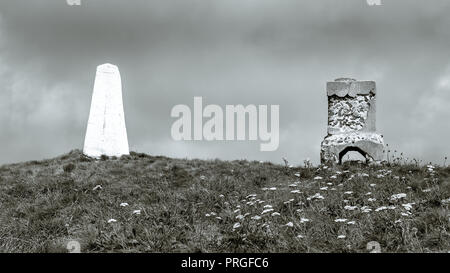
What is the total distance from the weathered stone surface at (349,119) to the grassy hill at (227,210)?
1503 millimetres

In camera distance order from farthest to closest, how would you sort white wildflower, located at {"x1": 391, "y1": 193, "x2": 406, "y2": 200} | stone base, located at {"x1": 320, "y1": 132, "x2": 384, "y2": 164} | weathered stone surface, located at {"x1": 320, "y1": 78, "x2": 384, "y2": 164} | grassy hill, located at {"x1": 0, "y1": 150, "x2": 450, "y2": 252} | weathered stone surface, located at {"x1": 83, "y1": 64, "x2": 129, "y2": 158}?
1. weathered stone surface, located at {"x1": 83, "y1": 64, "x2": 129, "y2": 158}
2. weathered stone surface, located at {"x1": 320, "y1": 78, "x2": 384, "y2": 164}
3. stone base, located at {"x1": 320, "y1": 132, "x2": 384, "y2": 164}
4. white wildflower, located at {"x1": 391, "y1": 193, "x2": 406, "y2": 200}
5. grassy hill, located at {"x1": 0, "y1": 150, "x2": 450, "y2": 252}

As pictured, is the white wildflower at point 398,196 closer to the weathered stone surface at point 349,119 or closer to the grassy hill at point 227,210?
the grassy hill at point 227,210

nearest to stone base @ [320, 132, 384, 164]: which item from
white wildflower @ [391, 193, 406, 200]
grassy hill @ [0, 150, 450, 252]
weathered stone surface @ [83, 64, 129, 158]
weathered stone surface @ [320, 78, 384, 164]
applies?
weathered stone surface @ [320, 78, 384, 164]

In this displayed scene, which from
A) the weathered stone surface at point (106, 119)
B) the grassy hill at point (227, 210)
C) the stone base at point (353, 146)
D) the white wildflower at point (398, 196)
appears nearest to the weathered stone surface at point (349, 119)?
the stone base at point (353, 146)

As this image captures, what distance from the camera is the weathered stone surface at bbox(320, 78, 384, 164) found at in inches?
510

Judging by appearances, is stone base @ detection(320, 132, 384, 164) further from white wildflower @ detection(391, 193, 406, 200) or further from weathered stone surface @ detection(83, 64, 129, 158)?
weathered stone surface @ detection(83, 64, 129, 158)

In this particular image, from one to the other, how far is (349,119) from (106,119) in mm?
8536

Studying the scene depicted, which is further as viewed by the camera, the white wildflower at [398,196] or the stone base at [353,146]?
the stone base at [353,146]

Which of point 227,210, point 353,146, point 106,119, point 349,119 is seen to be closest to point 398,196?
point 227,210

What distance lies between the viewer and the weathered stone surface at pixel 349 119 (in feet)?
42.5

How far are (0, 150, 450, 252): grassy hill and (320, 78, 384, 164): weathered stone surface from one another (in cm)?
150

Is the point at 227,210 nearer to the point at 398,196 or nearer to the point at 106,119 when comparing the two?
the point at 398,196
